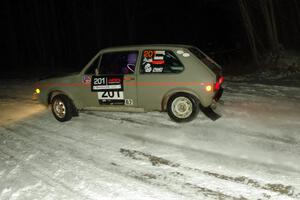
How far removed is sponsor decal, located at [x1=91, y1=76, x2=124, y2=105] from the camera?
308 inches

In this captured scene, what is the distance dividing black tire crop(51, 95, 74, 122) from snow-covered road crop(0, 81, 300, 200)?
0.54ft

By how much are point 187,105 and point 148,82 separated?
3.15ft

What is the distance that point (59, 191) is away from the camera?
16.9 ft

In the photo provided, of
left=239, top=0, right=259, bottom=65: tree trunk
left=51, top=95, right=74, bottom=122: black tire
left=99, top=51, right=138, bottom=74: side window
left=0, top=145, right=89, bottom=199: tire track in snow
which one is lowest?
left=0, top=145, right=89, bottom=199: tire track in snow

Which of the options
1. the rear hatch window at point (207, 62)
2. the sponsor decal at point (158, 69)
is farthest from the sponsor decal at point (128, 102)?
the rear hatch window at point (207, 62)

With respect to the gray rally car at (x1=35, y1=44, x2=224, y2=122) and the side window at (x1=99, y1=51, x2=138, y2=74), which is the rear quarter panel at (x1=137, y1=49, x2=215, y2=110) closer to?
the gray rally car at (x1=35, y1=44, x2=224, y2=122)

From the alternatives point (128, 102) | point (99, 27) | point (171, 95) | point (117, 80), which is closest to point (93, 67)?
point (117, 80)

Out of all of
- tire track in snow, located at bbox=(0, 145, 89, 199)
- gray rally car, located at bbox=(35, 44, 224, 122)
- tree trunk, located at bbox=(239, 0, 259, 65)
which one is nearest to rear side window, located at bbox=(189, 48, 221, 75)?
gray rally car, located at bbox=(35, 44, 224, 122)

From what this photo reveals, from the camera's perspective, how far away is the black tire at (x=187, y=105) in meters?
7.45

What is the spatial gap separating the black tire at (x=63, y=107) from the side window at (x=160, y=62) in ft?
6.79

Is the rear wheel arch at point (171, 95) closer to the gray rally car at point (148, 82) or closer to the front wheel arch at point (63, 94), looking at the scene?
the gray rally car at point (148, 82)

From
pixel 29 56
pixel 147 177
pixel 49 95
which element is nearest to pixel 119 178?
pixel 147 177

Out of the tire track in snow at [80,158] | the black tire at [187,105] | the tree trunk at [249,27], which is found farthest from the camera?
the tree trunk at [249,27]

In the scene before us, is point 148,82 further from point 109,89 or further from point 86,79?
point 86,79
